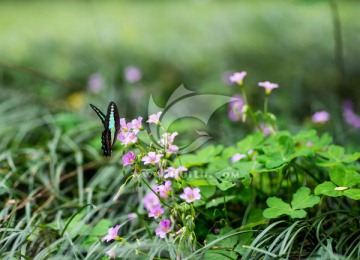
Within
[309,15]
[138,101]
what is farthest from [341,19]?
[138,101]

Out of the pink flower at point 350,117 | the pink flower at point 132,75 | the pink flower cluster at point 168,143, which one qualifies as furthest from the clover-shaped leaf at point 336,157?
the pink flower at point 132,75

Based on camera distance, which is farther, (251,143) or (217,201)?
(251,143)

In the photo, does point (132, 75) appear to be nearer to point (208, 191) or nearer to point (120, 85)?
point (120, 85)

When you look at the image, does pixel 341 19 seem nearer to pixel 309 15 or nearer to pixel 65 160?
pixel 309 15

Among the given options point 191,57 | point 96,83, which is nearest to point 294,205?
point 96,83

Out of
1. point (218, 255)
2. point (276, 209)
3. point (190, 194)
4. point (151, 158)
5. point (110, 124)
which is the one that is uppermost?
point (110, 124)

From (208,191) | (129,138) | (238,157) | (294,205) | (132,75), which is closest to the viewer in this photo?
(129,138)

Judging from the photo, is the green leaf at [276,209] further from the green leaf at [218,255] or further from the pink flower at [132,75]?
the pink flower at [132,75]
